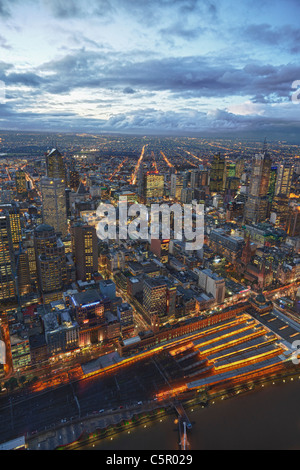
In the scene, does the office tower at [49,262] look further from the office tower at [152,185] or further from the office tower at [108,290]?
the office tower at [152,185]

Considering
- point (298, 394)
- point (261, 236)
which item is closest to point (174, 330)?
point (298, 394)

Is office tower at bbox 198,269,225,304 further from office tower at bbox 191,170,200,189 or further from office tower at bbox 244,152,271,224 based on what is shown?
office tower at bbox 191,170,200,189

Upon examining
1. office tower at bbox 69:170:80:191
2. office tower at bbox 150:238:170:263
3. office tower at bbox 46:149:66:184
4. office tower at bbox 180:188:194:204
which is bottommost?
office tower at bbox 150:238:170:263

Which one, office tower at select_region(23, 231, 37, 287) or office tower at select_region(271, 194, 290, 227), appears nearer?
office tower at select_region(23, 231, 37, 287)

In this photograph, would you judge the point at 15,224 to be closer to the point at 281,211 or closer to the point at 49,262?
the point at 49,262

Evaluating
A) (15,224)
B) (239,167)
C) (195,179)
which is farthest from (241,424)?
(239,167)

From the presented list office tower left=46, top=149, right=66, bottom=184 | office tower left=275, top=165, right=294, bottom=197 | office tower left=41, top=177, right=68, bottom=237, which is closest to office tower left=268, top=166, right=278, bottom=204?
office tower left=275, top=165, right=294, bottom=197

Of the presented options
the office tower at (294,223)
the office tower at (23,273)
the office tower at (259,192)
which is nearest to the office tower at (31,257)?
the office tower at (23,273)
